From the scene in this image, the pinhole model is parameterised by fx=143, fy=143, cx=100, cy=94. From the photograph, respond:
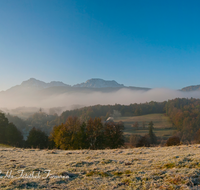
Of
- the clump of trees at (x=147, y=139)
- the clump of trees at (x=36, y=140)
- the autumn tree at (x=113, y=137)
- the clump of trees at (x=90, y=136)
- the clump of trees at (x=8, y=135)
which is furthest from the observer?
the clump of trees at (x=8, y=135)

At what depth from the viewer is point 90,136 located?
4244cm

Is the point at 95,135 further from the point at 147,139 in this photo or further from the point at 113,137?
the point at 147,139

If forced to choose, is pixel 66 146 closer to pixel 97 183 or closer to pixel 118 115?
pixel 97 183

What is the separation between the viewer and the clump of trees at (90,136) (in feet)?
133

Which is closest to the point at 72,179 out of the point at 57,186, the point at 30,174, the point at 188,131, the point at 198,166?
the point at 57,186

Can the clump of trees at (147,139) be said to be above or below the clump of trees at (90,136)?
below

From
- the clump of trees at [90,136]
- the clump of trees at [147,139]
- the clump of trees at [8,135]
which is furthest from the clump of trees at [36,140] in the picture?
the clump of trees at [147,139]

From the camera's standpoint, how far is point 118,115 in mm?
183000

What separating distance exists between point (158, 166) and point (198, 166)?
2.27 metres

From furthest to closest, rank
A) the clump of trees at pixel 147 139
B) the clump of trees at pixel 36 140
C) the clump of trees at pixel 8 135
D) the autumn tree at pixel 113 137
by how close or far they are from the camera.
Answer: the clump of trees at pixel 8 135 < the clump of trees at pixel 36 140 < the clump of trees at pixel 147 139 < the autumn tree at pixel 113 137

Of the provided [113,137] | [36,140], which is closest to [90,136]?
[113,137]

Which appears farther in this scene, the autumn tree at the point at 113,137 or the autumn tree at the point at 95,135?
the autumn tree at the point at 113,137

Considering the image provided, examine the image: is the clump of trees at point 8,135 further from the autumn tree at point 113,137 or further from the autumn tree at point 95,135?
the autumn tree at point 113,137

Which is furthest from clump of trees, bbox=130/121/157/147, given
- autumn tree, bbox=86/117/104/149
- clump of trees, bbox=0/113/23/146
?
clump of trees, bbox=0/113/23/146
